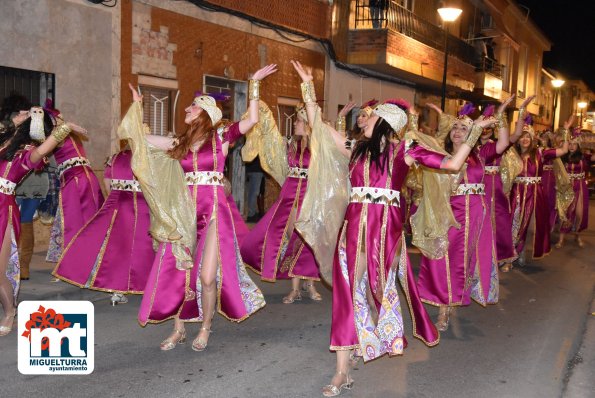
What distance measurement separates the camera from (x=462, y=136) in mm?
6281

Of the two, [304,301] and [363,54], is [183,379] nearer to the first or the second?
[304,301]

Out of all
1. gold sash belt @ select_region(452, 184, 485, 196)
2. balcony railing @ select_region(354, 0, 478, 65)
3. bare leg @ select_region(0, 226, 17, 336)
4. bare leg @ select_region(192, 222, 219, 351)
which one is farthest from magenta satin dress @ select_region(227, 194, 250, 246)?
balcony railing @ select_region(354, 0, 478, 65)

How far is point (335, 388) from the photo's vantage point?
4.56 metres

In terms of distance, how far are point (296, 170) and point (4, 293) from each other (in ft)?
10.5

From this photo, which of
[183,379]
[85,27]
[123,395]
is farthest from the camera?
[85,27]

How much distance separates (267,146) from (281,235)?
3.16ft

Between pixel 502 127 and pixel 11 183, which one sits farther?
pixel 502 127

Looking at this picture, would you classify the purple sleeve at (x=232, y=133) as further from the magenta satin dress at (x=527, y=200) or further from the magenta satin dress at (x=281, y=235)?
the magenta satin dress at (x=527, y=200)

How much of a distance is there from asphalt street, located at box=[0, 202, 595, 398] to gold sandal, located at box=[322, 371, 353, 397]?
65 mm

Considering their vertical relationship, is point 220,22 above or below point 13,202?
above

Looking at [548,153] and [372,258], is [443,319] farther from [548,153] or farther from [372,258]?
[548,153]

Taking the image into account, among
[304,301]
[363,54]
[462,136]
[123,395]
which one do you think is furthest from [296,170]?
[363,54]

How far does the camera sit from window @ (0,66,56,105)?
9.25 metres

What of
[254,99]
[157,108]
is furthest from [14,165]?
[157,108]
